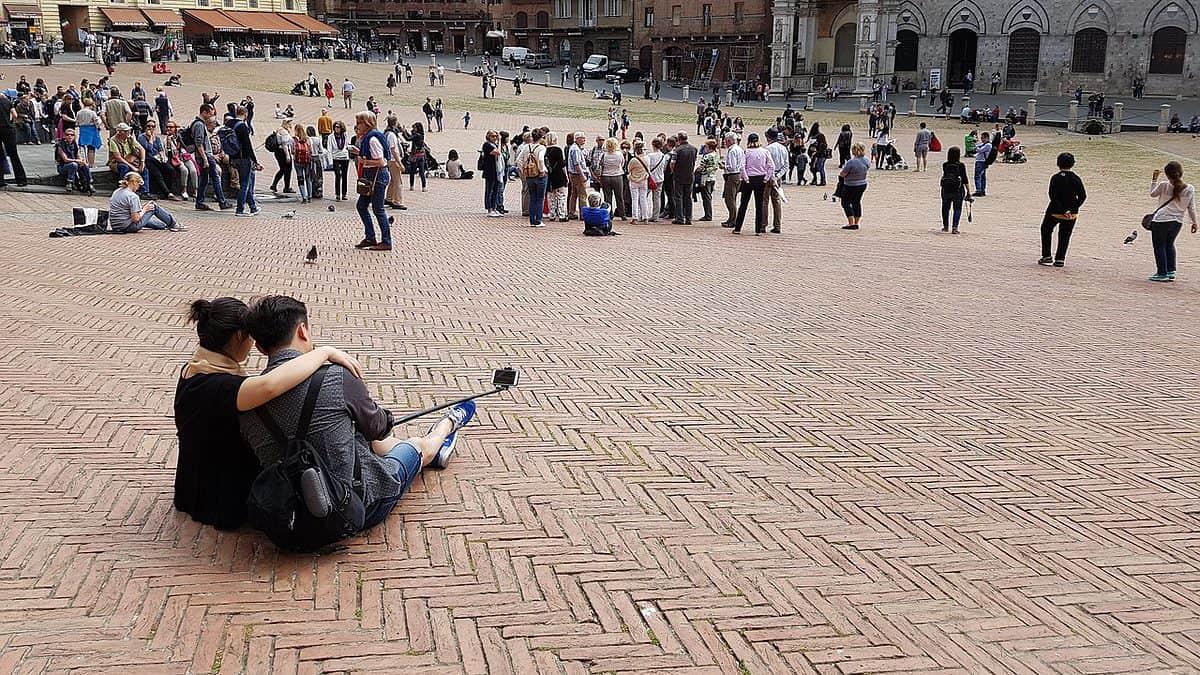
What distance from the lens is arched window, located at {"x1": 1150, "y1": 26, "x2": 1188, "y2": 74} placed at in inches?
2032

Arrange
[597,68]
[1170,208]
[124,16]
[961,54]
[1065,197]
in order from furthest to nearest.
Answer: [597,68], [124,16], [961,54], [1065,197], [1170,208]

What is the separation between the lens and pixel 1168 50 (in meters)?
52.0

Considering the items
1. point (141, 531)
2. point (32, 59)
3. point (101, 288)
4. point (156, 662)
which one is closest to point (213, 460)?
point (141, 531)

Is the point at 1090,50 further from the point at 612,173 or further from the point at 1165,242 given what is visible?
the point at 1165,242

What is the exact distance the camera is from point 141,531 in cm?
479

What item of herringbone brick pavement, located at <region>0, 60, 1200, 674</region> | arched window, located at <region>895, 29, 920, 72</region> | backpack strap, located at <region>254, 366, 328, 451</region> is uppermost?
arched window, located at <region>895, 29, 920, 72</region>

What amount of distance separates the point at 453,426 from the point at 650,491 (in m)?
1.19

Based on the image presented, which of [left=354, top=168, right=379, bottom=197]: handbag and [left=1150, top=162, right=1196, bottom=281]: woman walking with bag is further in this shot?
[left=354, top=168, right=379, bottom=197]: handbag

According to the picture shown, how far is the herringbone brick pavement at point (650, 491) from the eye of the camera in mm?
4043

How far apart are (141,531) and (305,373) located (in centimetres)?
125

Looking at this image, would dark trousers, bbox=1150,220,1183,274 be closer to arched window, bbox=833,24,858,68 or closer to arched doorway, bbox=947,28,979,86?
arched doorway, bbox=947,28,979,86

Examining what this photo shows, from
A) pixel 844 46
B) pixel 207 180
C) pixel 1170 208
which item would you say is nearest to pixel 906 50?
pixel 844 46

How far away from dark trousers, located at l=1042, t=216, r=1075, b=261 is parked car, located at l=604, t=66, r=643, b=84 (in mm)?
51293

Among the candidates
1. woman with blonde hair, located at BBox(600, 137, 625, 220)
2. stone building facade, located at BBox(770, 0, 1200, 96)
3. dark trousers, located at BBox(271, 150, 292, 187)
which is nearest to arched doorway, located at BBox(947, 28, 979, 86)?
stone building facade, located at BBox(770, 0, 1200, 96)
